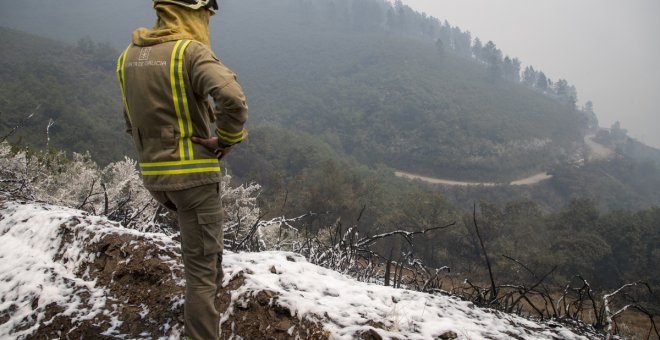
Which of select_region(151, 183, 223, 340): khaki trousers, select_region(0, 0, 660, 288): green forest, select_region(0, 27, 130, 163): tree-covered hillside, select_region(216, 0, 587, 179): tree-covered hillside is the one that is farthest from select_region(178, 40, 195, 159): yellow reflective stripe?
select_region(216, 0, 587, 179): tree-covered hillside

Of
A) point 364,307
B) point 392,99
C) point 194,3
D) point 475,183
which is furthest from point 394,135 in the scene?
point 194,3

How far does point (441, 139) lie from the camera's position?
59188 mm

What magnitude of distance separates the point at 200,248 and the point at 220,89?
827mm

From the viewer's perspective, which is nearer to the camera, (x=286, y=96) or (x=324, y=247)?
(x=324, y=247)

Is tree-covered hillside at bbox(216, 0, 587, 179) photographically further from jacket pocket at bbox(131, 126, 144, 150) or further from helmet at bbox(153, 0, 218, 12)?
jacket pocket at bbox(131, 126, 144, 150)

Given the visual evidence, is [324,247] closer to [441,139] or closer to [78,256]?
[78,256]

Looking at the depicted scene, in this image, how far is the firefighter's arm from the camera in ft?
5.71

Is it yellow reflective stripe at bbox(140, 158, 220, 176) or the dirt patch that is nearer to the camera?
yellow reflective stripe at bbox(140, 158, 220, 176)

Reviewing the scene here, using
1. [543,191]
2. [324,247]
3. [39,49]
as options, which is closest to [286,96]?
[39,49]

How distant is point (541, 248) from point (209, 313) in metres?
24.7

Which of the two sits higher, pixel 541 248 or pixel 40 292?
pixel 40 292

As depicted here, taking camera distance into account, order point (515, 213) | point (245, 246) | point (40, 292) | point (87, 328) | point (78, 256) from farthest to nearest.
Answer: point (515, 213) → point (245, 246) → point (78, 256) → point (40, 292) → point (87, 328)

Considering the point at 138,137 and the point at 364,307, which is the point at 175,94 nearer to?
the point at 138,137

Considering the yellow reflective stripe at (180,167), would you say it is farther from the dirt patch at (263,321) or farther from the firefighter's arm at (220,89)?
the dirt patch at (263,321)
